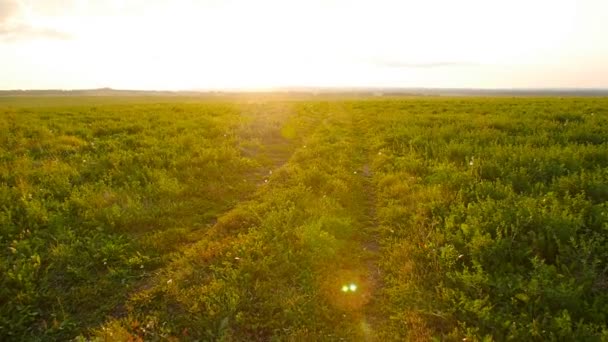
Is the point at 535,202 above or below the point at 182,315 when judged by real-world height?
above

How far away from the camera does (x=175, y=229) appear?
25.0 ft

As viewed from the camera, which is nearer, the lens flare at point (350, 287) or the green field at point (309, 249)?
the green field at point (309, 249)

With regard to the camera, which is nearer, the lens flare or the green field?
the green field

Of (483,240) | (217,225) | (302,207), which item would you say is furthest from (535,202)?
(217,225)

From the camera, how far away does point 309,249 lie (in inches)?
255

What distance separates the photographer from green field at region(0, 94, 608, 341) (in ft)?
15.8

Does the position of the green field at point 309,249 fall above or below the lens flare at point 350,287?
above

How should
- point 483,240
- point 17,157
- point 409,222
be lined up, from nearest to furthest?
point 483,240
point 409,222
point 17,157

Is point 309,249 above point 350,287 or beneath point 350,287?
above

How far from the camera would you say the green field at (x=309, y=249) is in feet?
15.8

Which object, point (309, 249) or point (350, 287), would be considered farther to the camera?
point (309, 249)

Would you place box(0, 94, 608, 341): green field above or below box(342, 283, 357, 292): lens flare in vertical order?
above

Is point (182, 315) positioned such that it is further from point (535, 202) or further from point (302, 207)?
point (535, 202)

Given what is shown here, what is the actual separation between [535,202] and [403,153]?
19.9 ft
